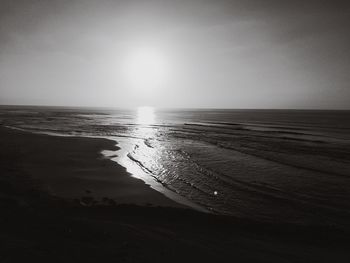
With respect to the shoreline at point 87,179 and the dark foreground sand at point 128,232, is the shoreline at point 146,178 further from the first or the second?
the dark foreground sand at point 128,232

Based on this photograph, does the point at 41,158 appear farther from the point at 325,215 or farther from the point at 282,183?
the point at 325,215

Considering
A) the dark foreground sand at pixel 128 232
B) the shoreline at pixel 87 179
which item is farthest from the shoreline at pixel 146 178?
the dark foreground sand at pixel 128 232

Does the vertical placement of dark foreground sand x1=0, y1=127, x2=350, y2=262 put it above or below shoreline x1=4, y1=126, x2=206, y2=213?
above

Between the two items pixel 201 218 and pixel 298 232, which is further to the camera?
pixel 201 218

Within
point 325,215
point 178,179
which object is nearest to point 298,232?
point 325,215

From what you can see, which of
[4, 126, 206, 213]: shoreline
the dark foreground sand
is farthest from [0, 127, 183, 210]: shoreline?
[4, 126, 206, 213]: shoreline

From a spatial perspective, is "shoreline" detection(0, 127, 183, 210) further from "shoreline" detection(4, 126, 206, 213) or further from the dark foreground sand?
"shoreline" detection(4, 126, 206, 213)

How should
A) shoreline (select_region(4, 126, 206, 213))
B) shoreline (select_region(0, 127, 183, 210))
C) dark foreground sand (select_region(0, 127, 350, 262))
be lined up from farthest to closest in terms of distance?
shoreline (select_region(0, 127, 183, 210)) < shoreline (select_region(4, 126, 206, 213)) < dark foreground sand (select_region(0, 127, 350, 262))

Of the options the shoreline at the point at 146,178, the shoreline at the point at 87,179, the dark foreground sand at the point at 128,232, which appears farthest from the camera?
the shoreline at the point at 87,179
